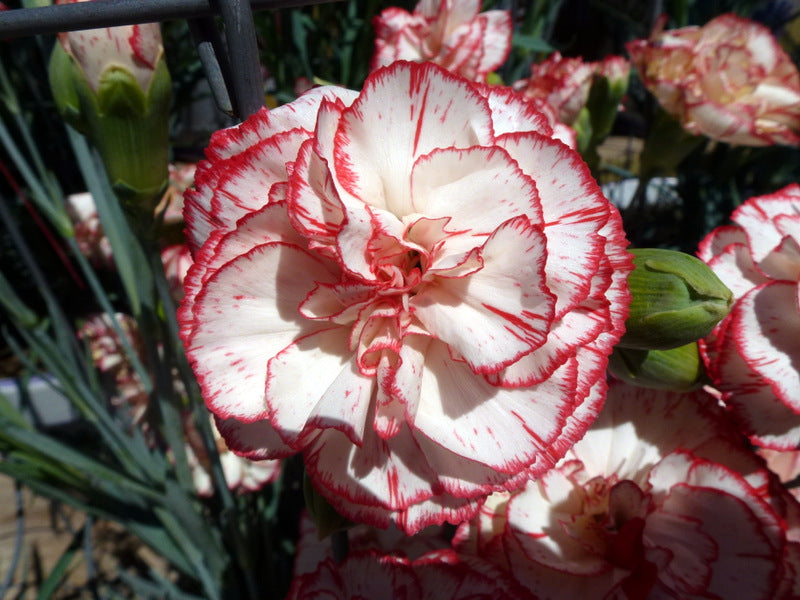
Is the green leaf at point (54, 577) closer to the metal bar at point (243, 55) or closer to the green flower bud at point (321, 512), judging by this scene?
the green flower bud at point (321, 512)

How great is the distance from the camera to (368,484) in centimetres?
23

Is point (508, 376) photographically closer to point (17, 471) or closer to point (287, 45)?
point (17, 471)

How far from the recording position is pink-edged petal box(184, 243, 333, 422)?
209 mm

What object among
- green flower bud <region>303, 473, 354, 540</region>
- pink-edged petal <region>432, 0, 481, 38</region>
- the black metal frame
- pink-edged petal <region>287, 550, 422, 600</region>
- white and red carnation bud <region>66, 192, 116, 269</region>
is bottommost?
pink-edged petal <region>287, 550, 422, 600</region>

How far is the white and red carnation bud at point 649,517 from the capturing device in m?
0.31

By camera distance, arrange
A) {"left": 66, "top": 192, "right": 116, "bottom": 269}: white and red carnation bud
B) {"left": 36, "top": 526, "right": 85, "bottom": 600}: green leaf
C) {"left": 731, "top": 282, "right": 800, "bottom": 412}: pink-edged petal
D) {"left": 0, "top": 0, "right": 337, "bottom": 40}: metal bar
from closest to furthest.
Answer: {"left": 0, "top": 0, "right": 337, "bottom": 40}: metal bar, {"left": 731, "top": 282, "right": 800, "bottom": 412}: pink-edged petal, {"left": 36, "top": 526, "right": 85, "bottom": 600}: green leaf, {"left": 66, "top": 192, "right": 116, "bottom": 269}: white and red carnation bud

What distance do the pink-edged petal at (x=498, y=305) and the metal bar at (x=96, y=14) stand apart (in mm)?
110

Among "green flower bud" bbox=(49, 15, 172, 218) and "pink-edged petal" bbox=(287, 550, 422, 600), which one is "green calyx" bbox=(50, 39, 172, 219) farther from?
"pink-edged petal" bbox=(287, 550, 422, 600)

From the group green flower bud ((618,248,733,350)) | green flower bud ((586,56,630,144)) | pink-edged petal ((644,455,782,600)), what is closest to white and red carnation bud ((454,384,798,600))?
pink-edged petal ((644,455,782,600))

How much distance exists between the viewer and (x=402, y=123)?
8.5 inches

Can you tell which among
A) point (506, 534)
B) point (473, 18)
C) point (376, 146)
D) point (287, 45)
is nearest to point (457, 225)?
point (376, 146)

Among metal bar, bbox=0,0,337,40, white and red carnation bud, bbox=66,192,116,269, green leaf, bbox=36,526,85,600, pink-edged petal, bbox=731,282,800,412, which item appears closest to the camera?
metal bar, bbox=0,0,337,40

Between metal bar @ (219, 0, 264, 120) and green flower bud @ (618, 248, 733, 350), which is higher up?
metal bar @ (219, 0, 264, 120)

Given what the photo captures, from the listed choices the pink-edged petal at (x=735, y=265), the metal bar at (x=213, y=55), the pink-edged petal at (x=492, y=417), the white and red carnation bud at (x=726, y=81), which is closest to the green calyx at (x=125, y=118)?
the metal bar at (x=213, y=55)
